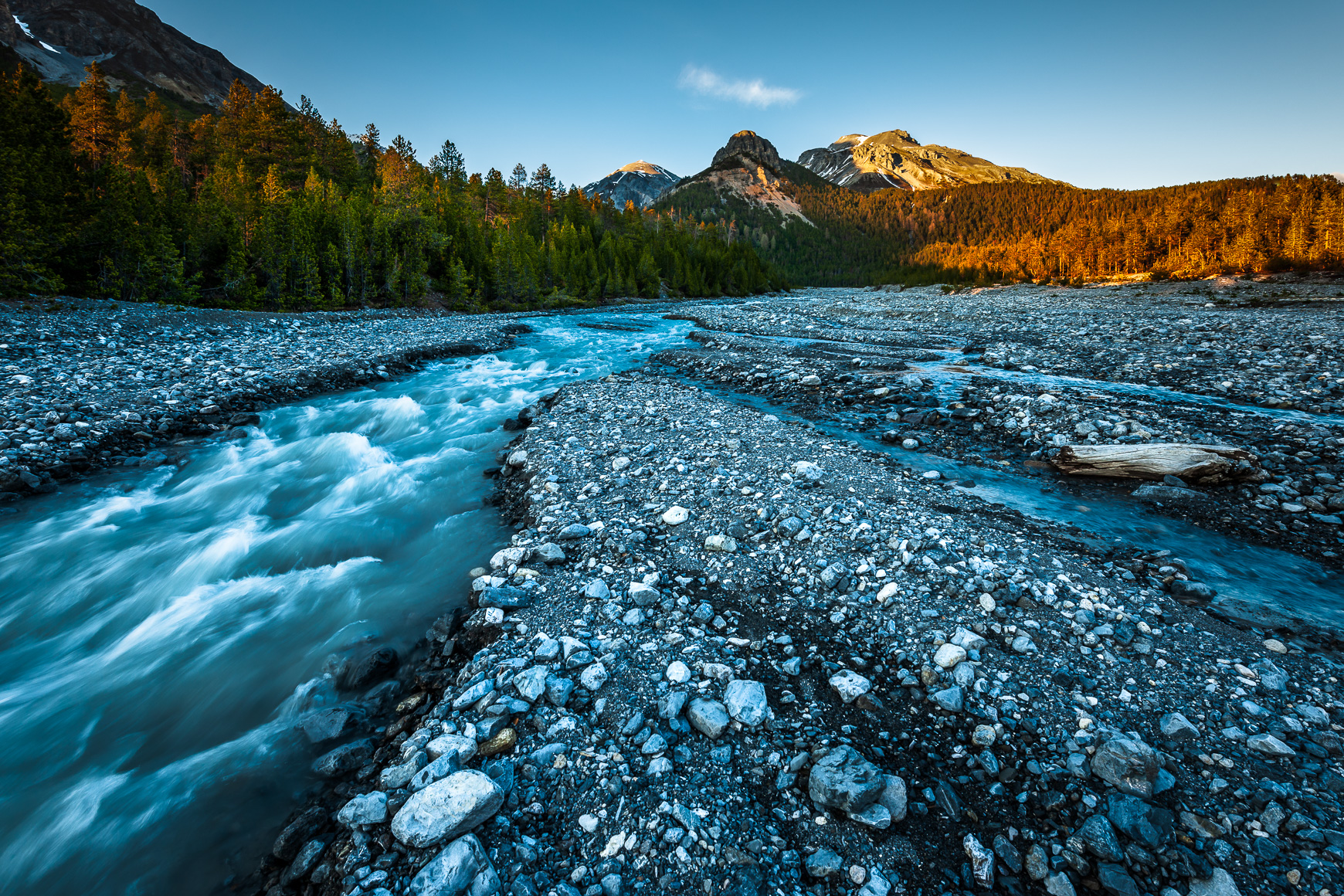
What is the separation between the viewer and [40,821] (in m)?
3.54

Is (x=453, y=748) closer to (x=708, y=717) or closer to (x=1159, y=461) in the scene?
(x=708, y=717)

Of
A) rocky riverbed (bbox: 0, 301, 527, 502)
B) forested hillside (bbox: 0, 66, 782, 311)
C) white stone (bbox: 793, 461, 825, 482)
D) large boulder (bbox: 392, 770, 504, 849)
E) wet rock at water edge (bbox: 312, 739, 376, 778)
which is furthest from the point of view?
forested hillside (bbox: 0, 66, 782, 311)

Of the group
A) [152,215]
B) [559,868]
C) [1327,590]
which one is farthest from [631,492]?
[152,215]

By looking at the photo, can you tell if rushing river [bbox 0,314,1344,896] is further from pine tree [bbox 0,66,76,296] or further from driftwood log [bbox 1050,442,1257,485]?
pine tree [bbox 0,66,76,296]

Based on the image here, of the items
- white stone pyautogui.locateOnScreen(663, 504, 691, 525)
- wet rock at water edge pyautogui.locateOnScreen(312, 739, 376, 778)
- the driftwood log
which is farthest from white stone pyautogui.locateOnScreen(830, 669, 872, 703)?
the driftwood log

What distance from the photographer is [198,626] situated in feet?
18.5

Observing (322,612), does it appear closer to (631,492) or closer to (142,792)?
(142,792)

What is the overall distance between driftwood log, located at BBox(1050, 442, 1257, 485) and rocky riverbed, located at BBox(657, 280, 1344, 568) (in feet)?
0.33

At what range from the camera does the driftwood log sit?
22.6 feet

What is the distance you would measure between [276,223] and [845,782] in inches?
1745

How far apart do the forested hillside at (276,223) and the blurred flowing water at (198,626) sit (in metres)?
23.7

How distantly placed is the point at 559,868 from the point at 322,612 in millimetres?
4848

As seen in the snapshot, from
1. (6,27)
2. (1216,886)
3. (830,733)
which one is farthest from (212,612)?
(6,27)

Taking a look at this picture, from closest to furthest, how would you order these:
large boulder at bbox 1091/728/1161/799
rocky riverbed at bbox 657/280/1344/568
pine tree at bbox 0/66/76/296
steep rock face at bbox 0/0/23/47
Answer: large boulder at bbox 1091/728/1161/799 < rocky riverbed at bbox 657/280/1344/568 < pine tree at bbox 0/66/76/296 < steep rock face at bbox 0/0/23/47
